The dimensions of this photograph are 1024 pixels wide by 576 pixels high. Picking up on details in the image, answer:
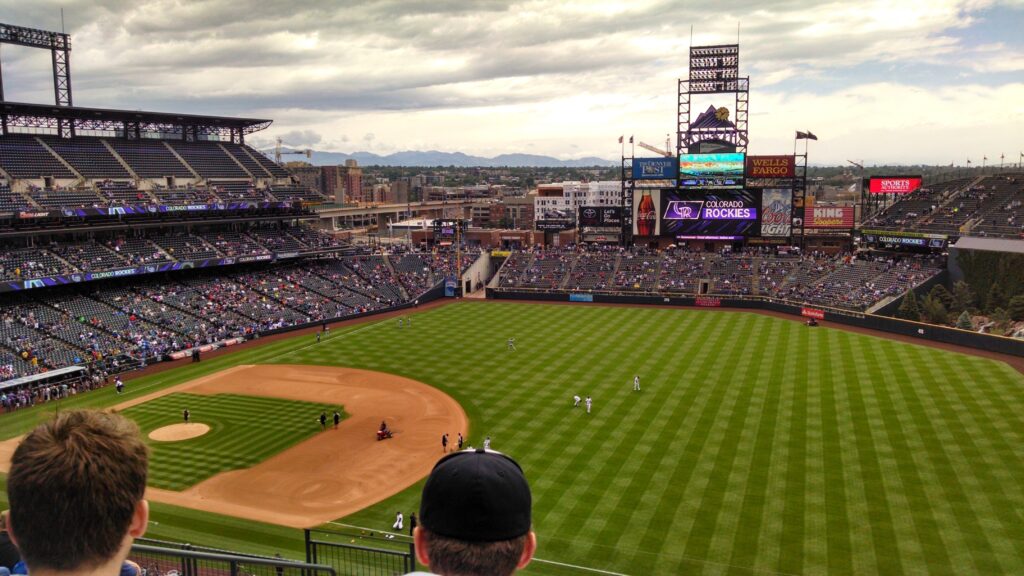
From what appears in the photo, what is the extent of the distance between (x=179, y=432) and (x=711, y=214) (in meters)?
60.2

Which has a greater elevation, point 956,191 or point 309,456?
point 956,191

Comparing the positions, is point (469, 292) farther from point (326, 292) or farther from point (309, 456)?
point (309, 456)

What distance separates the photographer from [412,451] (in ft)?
111

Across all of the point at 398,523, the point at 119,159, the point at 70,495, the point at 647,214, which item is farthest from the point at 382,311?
the point at 70,495

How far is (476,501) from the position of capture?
3.48 m

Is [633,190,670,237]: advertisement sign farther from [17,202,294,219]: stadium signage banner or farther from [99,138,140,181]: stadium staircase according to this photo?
[99,138,140,181]: stadium staircase

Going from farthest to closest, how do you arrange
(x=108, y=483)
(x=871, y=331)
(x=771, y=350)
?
(x=871, y=331) → (x=771, y=350) → (x=108, y=483)

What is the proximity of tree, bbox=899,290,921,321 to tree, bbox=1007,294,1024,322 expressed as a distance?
6.44 metres

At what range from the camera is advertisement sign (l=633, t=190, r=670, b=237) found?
80.9 m

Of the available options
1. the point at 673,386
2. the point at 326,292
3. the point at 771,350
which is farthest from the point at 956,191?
the point at 326,292

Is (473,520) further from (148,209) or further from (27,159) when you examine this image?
(27,159)

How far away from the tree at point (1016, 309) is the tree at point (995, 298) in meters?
2.46

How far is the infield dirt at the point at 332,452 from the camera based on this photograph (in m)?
28.2

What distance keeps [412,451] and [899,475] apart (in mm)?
21380
